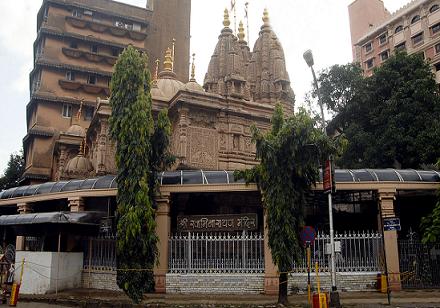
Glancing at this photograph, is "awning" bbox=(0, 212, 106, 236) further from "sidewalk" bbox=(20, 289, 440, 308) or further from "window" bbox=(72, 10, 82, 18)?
"window" bbox=(72, 10, 82, 18)

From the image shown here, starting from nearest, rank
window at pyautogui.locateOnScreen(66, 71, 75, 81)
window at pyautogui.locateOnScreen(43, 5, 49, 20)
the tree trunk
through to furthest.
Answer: the tree trunk → window at pyautogui.locateOnScreen(66, 71, 75, 81) → window at pyautogui.locateOnScreen(43, 5, 49, 20)

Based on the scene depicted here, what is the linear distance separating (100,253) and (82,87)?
29073 millimetres

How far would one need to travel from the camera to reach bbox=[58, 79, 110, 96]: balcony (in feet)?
144

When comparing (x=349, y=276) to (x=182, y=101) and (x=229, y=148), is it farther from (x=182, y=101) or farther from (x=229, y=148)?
(x=182, y=101)

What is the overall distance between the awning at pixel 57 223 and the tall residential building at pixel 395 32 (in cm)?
4021

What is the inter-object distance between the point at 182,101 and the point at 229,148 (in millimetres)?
4260

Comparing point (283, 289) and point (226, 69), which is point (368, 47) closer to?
point (226, 69)

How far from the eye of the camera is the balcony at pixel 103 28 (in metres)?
46.1

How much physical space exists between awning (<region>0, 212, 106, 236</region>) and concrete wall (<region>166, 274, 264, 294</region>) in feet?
13.5

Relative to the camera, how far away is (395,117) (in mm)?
30156

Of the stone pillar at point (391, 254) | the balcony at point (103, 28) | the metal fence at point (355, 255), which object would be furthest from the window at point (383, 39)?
the metal fence at point (355, 255)

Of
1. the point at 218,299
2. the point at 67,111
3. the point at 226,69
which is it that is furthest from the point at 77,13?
the point at 218,299

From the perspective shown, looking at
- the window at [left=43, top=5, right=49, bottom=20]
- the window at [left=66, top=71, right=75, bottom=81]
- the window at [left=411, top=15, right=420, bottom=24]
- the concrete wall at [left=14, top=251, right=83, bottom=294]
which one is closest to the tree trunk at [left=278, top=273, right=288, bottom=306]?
the concrete wall at [left=14, top=251, right=83, bottom=294]

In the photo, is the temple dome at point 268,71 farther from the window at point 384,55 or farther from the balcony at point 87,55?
the window at point 384,55
